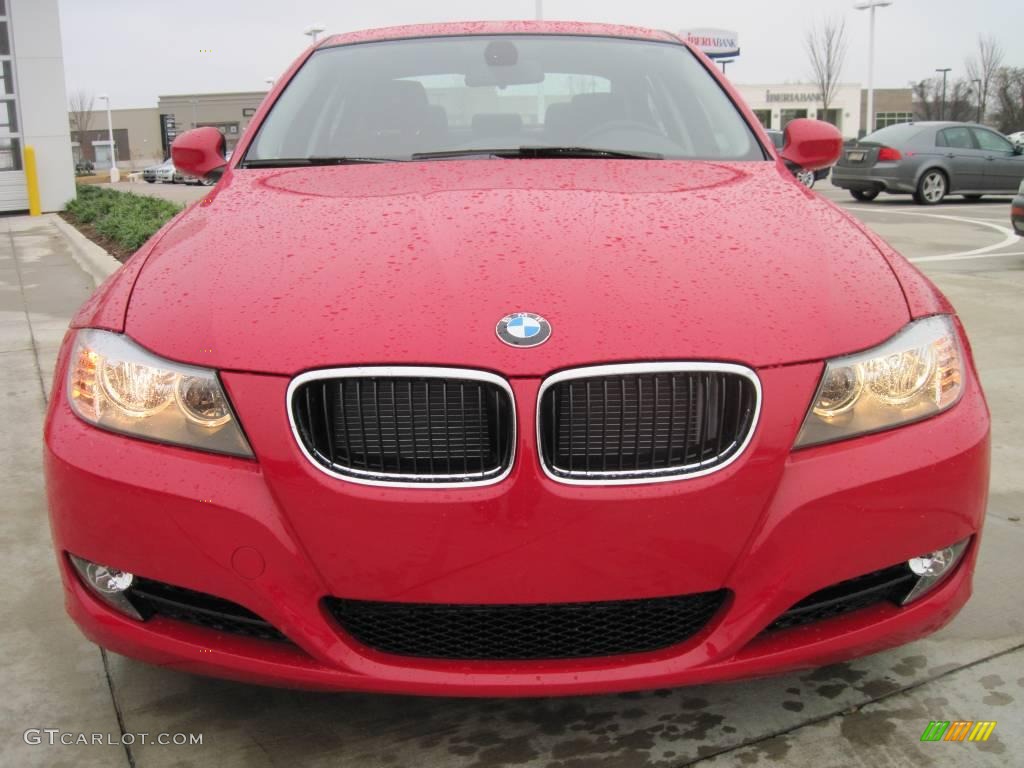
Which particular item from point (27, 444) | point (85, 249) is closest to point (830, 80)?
point (85, 249)

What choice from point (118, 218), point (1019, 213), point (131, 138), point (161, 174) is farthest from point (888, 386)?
point (131, 138)

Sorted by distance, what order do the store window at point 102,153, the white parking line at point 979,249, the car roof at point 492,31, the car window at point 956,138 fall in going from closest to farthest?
1. the car roof at point 492,31
2. the white parking line at point 979,249
3. the car window at point 956,138
4. the store window at point 102,153

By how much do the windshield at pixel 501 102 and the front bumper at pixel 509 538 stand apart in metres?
1.37

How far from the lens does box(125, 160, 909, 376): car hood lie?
182 cm

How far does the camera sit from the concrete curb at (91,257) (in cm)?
854

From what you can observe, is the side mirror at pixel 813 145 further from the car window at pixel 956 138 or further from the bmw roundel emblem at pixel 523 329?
the car window at pixel 956 138

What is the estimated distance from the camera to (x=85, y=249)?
1021cm

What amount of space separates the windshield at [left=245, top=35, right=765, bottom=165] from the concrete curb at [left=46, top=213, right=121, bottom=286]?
397 centimetres

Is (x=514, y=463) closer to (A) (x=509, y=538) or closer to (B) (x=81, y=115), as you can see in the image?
(A) (x=509, y=538)

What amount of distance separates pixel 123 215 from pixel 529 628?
1104 cm

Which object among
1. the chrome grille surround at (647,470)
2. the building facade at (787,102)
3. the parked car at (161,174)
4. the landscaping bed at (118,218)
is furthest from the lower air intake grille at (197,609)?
the building facade at (787,102)

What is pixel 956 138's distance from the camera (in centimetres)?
1734

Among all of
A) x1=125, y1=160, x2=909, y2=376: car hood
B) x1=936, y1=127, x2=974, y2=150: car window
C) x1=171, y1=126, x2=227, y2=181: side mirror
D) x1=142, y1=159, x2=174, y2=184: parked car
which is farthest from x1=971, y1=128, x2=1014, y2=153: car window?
x1=142, y1=159, x2=174, y2=184: parked car

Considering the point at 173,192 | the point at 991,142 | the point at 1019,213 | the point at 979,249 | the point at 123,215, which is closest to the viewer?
the point at 1019,213
